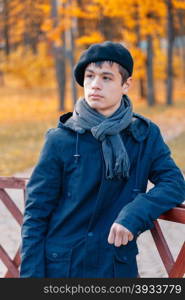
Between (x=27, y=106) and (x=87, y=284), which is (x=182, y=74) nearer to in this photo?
(x=27, y=106)

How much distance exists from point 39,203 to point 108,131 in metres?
0.41

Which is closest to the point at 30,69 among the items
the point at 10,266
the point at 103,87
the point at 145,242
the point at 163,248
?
the point at 145,242

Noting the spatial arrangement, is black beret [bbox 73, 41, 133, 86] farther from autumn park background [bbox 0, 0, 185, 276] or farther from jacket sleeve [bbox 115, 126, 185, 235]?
autumn park background [bbox 0, 0, 185, 276]

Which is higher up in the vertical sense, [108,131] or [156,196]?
[108,131]

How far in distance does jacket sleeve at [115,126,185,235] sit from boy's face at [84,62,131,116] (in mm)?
248

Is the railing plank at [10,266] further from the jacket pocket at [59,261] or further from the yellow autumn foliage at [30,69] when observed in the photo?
the yellow autumn foliage at [30,69]

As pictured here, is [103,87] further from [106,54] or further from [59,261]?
[59,261]

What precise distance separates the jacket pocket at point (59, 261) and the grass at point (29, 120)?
7989mm

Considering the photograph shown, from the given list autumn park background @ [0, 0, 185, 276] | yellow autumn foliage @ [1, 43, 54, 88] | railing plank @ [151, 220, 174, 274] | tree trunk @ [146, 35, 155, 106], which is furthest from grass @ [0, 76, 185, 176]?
railing plank @ [151, 220, 174, 274]

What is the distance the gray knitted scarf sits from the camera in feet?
8.75

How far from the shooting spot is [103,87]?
277 centimetres

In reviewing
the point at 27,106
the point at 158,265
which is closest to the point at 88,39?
the point at 27,106

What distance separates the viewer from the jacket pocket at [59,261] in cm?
275

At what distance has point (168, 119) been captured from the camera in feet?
67.1
